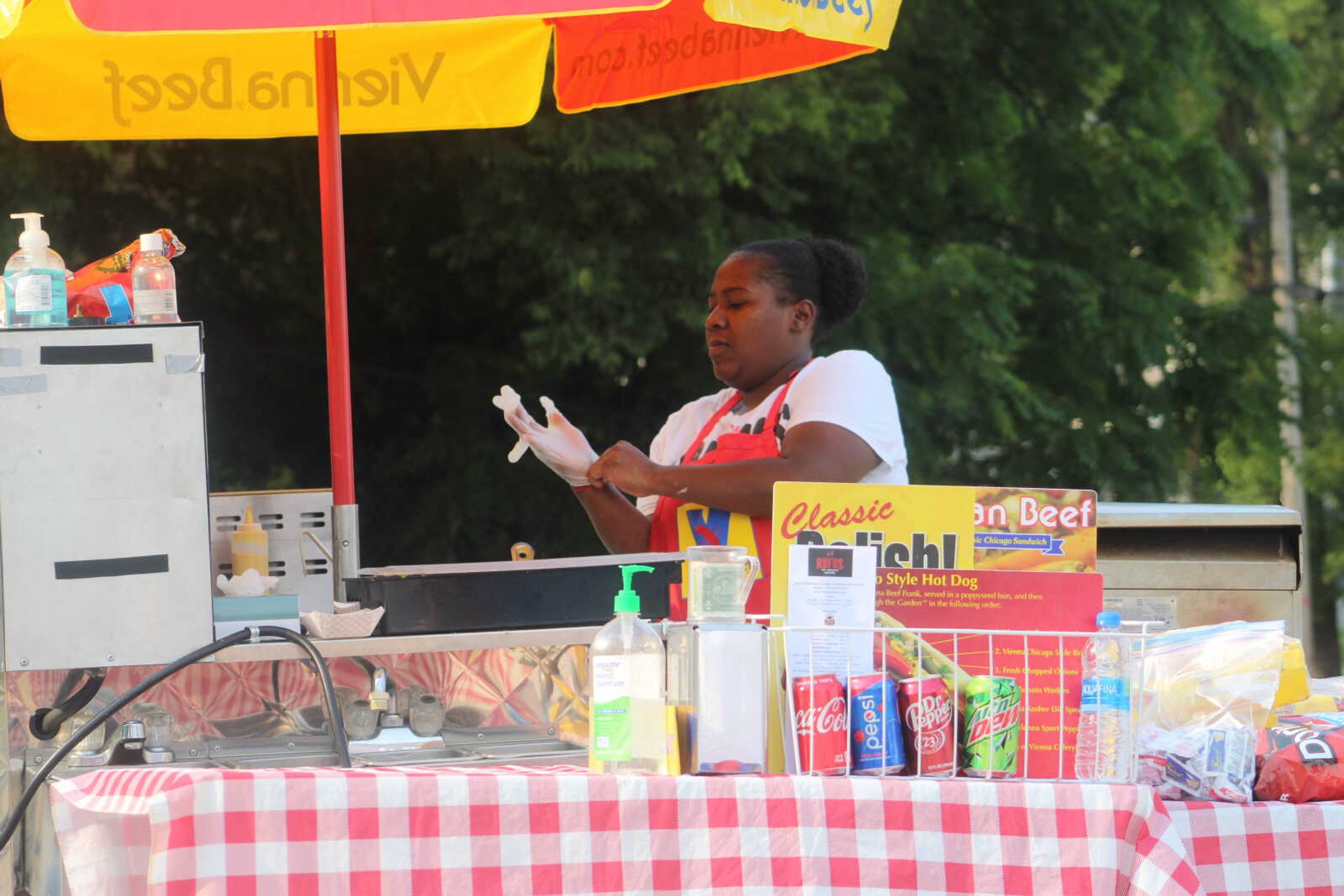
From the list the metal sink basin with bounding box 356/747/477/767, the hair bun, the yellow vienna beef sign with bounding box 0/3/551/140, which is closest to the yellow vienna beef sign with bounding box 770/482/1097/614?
the metal sink basin with bounding box 356/747/477/767

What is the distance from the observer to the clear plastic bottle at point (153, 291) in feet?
7.79

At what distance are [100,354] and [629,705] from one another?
952mm

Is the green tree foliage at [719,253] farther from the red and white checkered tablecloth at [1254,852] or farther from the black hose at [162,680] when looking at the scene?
the red and white checkered tablecloth at [1254,852]

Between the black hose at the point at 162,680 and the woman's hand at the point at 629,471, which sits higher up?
the woman's hand at the point at 629,471

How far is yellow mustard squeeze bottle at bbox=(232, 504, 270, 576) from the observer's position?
2.79 metres

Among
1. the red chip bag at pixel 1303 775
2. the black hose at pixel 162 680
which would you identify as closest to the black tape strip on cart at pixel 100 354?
the black hose at pixel 162 680

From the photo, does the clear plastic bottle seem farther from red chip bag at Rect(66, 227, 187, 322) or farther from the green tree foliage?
the green tree foliage

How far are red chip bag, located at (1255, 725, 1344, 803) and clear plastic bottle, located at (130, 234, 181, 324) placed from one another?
180 cm

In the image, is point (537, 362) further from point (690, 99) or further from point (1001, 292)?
point (1001, 292)

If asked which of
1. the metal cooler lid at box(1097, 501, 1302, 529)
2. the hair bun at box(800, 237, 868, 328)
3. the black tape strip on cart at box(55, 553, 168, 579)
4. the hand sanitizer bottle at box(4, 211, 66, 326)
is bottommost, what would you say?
the metal cooler lid at box(1097, 501, 1302, 529)

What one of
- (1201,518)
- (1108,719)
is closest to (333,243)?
(1108,719)

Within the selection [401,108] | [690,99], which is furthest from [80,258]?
[401,108]

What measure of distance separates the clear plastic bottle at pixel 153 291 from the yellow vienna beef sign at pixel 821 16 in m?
1.02

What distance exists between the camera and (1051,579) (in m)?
2.18
